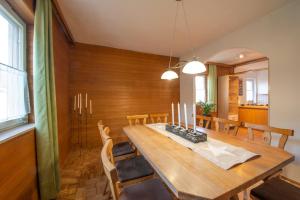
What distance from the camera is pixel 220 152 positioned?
125 cm

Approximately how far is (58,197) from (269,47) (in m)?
3.72

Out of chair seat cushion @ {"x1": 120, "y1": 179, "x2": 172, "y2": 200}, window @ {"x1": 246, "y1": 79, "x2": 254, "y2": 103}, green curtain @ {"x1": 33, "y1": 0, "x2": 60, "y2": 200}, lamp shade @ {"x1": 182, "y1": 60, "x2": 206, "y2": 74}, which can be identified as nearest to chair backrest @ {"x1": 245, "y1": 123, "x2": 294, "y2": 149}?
lamp shade @ {"x1": 182, "y1": 60, "x2": 206, "y2": 74}

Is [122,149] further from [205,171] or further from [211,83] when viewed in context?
[211,83]

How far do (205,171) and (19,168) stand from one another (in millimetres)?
1612

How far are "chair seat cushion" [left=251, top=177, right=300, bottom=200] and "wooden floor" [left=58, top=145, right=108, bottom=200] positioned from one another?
1656mm

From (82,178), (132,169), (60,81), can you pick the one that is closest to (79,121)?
(60,81)

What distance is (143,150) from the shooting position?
140 centimetres

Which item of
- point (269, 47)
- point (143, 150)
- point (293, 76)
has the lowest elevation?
point (143, 150)

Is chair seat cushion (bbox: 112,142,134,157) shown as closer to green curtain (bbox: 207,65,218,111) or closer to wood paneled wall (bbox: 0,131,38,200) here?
wood paneled wall (bbox: 0,131,38,200)

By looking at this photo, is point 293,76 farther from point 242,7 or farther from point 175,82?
point 175,82

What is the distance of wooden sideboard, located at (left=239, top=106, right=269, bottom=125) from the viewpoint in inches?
197

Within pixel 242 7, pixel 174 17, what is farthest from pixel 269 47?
pixel 174 17

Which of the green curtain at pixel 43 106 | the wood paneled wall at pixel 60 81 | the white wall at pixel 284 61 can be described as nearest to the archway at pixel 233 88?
the white wall at pixel 284 61

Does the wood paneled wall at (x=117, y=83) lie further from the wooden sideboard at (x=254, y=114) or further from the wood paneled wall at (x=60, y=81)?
the wooden sideboard at (x=254, y=114)
